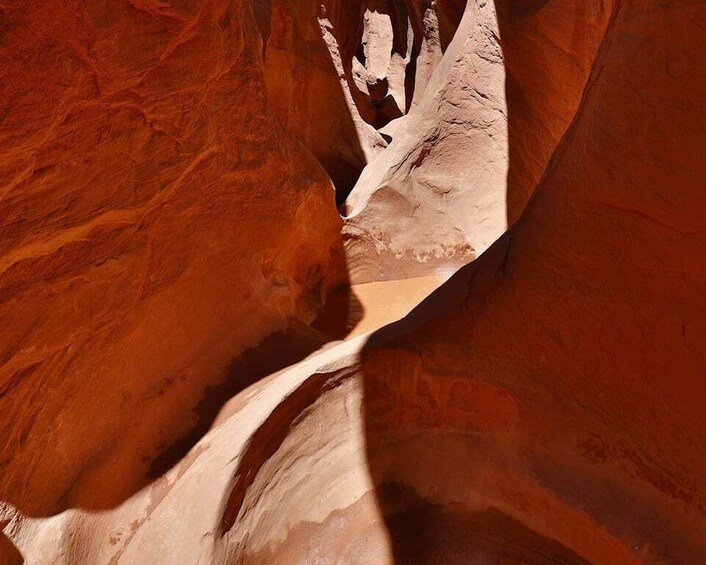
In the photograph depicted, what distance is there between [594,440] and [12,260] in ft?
6.37

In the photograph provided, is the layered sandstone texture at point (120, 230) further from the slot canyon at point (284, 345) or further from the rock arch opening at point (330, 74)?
the rock arch opening at point (330, 74)

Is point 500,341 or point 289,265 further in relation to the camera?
point 289,265

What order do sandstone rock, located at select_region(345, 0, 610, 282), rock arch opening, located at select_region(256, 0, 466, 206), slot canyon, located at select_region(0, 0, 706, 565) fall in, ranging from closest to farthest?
slot canyon, located at select_region(0, 0, 706, 565) → sandstone rock, located at select_region(345, 0, 610, 282) → rock arch opening, located at select_region(256, 0, 466, 206)

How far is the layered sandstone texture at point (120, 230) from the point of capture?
1874mm

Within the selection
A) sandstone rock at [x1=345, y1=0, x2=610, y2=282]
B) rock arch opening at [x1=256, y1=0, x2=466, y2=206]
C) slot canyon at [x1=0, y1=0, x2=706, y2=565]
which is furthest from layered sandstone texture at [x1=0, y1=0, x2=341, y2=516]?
rock arch opening at [x1=256, y1=0, x2=466, y2=206]

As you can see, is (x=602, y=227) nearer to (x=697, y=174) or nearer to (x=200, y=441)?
(x=697, y=174)

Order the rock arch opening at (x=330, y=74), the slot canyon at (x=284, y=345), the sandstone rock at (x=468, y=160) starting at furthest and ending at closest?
the rock arch opening at (x=330, y=74) → the sandstone rock at (x=468, y=160) → the slot canyon at (x=284, y=345)

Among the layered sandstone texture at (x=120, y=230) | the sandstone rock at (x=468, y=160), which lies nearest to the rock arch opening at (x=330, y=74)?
the sandstone rock at (x=468, y=160)

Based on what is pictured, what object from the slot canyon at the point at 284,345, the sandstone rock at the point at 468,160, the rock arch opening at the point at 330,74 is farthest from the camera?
the rock arch opening at the point at 330,74

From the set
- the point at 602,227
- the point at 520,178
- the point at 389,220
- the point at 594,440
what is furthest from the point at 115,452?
the point at 520,178

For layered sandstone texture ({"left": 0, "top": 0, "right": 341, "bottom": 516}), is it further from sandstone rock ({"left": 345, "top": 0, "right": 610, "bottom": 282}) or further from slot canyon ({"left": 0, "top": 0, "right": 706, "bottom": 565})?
sandstone rock ({"left": 345, "top": 0, "right": 610, "bottom": 282})

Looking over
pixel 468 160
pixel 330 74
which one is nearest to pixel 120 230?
pixel 468 160

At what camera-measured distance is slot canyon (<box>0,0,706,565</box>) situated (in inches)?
71.0

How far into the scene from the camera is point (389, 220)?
508 cm
